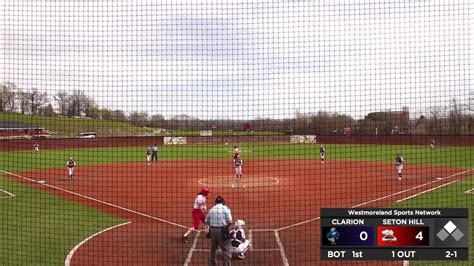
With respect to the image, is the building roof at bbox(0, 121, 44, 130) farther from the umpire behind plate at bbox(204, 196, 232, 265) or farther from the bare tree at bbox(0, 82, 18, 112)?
the umpire behind plate at bbox(204, 196, 232, 265)

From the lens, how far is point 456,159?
95.9ft

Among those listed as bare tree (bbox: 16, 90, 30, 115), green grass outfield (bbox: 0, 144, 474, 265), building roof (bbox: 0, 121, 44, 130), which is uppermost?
bare tree (bbox: 16, 90, 30, 115)

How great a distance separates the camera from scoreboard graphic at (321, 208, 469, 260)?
7.82 meters

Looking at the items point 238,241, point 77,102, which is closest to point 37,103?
point 77,102

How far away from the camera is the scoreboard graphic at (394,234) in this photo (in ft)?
25.7

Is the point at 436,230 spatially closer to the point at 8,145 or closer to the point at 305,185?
the point at 305,185

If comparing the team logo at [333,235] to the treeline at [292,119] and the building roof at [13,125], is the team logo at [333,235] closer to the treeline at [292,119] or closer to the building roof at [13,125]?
the treeline at [292,119]

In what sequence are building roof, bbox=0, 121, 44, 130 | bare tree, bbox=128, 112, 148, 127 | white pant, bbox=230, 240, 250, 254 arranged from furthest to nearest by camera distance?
1. building roof, bbox=0, 121, 44, 130
2. bare tree, bbox=128, 112, 148, 127
3. white pant, bbox=230, 240, 250, 254

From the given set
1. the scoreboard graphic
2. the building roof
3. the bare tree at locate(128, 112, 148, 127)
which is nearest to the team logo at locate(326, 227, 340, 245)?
the scoreboard graphic

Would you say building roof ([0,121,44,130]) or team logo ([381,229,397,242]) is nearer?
team logo ([381,229,397,242])

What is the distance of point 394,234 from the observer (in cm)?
783

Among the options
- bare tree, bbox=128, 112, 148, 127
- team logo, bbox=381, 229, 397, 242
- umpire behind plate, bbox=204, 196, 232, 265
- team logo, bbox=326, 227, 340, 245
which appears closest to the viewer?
umpire behind plate, bbox=204, 196, 232, 265

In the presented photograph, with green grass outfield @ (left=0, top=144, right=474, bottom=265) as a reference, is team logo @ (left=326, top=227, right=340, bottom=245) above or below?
above

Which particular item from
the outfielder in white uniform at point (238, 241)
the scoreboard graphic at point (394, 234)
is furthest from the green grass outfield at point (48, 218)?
the outfielder in white uniform at point (238, 241)
